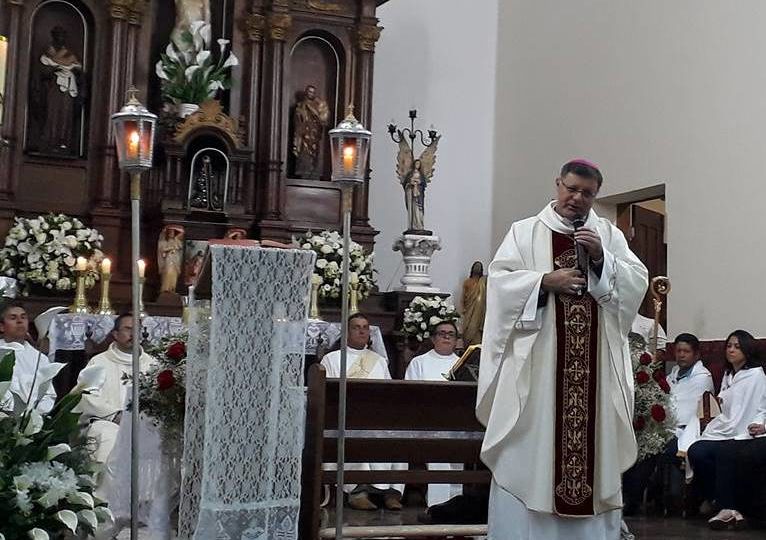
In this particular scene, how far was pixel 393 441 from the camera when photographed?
629 centimetres

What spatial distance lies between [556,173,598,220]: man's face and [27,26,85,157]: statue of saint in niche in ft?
23.1

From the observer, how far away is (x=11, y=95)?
34.6 feet

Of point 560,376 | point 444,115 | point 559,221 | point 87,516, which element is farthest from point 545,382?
point 444,115

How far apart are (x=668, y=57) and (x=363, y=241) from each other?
3560 mm

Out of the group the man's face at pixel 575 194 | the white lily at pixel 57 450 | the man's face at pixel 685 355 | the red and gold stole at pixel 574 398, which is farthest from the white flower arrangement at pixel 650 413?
the white lily at pixel 57 450

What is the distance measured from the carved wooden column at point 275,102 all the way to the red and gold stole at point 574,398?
Result: 6.49m

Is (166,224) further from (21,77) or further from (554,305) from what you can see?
(554,305)

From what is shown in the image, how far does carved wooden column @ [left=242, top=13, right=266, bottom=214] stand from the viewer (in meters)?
11.5

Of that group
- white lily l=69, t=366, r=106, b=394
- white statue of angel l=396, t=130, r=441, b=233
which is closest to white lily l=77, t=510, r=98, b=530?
white lily l=69, t=366, r=106, b=394

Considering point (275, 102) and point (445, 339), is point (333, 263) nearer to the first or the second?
point (445, 339)

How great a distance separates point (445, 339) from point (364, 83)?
3346 mm

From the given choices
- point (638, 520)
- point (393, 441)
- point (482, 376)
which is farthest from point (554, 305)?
point (638, 520)

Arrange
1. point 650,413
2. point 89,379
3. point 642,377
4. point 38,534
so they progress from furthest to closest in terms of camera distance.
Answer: point 642,377 < point 650,413 < point 89,379 < point 38,534

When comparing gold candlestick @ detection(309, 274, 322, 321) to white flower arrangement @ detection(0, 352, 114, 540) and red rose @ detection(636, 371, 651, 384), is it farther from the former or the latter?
white flower arrangement @ detection(0, 352, 114, 540)
